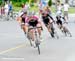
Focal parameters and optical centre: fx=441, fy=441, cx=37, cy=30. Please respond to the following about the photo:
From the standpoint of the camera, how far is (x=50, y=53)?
16.2m

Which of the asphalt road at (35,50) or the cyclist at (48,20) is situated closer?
the asphalt road at (35,50)

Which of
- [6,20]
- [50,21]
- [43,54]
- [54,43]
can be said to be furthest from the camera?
[6,20]

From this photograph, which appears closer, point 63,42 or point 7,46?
point 7,46

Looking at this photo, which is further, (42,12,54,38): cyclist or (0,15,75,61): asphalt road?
(42,12,54,38): cyclist

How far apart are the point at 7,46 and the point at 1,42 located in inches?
68.4

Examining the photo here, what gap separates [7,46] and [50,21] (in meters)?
4.67

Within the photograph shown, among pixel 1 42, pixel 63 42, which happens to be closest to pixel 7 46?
pixel 1 42

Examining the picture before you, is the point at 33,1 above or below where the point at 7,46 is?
below

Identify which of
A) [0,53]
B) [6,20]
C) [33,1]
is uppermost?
[0,53]

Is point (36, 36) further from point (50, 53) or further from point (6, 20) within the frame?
point (6, 20)

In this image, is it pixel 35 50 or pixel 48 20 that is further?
pixel 48 20

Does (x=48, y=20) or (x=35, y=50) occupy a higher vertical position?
(x=35, y=50)

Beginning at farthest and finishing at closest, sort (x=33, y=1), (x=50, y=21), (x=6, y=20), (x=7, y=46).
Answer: (x=33, y=1), (x=6, y=20), (x=50, y=21), (x=7, y=46)

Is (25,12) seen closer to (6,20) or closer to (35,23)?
(35,23)
